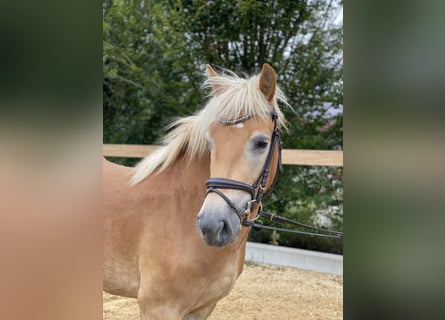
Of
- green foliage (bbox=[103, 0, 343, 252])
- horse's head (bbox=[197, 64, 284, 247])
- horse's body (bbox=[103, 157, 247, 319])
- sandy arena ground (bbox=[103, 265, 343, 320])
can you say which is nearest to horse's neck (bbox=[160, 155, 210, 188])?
horse's body (bbox=[103, 157, 247, 319])

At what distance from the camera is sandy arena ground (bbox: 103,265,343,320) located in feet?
8.02

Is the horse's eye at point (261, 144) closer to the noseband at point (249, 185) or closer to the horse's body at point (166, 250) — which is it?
the noseband at point (249, 185)

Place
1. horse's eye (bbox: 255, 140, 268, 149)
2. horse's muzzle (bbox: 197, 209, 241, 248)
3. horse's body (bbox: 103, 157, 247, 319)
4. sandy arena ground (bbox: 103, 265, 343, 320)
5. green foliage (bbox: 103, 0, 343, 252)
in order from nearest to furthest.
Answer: horse's muzzle (bbox: 197, 209, 241, 248)
horse's eye (bbox: 255, 140, 268, 149)
horse's body (bbox: 103, 157, 247, 319)
sandy arena ground (bbox: 103, 265, 343, 320)
green foliage (bbox: 103, 0, 343, 252)

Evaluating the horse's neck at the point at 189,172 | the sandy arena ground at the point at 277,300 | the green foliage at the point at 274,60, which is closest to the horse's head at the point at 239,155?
the horse's neck at the point at 189,172

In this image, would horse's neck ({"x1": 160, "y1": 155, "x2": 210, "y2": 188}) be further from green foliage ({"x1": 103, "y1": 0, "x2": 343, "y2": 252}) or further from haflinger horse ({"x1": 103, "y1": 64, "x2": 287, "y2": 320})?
green foliage ({"x1": 103, "y1": 0, "x2": 343, "y2": 252})

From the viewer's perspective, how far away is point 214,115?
1.20 metres

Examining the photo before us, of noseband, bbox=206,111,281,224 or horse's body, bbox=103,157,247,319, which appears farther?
horse's body, bbox=103,157,247,319

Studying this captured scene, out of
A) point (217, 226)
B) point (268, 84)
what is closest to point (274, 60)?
point (268, 84)

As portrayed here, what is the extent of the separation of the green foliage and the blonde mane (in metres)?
1.90

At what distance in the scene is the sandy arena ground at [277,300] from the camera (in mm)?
2445

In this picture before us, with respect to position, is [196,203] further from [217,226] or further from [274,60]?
[274,60]

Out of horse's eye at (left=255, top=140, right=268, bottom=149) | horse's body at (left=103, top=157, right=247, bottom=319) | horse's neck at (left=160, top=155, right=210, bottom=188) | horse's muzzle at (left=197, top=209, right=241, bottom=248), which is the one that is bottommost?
horse's body at (left=103, top=157, right=247, bottom=319)
